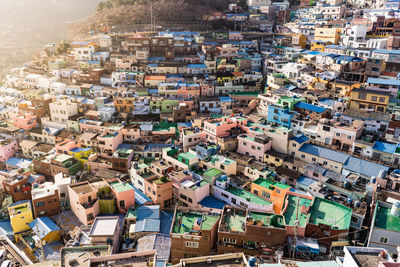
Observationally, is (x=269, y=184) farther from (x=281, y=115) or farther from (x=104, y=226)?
(x=104, y=226)

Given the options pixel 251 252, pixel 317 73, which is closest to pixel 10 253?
pixel 251 252

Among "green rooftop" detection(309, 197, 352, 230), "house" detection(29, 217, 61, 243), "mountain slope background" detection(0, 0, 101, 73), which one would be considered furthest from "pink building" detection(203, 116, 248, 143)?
"mountain slope background" detection(0, 0, 101, 73)

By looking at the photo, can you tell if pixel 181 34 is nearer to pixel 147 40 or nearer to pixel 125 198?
pixel 147 40

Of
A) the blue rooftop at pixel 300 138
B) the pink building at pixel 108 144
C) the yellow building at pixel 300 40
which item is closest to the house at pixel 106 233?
the pink building at pixel 108 144

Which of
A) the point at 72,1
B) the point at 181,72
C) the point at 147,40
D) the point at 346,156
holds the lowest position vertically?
the point at 346,156

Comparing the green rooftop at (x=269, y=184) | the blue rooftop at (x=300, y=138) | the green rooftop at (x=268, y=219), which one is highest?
the blue rooftop at (x=300, y=138)

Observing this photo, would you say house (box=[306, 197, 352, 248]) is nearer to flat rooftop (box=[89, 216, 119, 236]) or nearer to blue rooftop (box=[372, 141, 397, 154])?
blue rooftop (box=[372, 141, 397, 154])

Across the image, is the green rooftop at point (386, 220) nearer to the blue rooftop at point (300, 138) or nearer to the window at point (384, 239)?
the window at point (384, 239)
